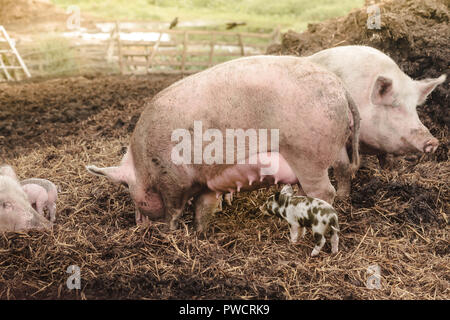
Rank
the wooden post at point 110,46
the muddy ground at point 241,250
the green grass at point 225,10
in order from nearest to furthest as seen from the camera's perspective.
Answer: the muddy ground at point 241,250 < the green grass at point 225,10 < the wooden post at point 110,46

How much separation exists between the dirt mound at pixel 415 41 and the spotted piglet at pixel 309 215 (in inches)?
93.8

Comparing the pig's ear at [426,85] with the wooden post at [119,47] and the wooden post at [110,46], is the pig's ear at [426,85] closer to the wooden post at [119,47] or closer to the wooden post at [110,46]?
the wooden post at [119,47]

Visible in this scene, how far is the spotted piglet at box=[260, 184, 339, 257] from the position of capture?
129 inches

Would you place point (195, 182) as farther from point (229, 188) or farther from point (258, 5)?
point (258, 5)

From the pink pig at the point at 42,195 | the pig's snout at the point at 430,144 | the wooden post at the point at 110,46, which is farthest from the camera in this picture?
the wooden post at the point at 110,46

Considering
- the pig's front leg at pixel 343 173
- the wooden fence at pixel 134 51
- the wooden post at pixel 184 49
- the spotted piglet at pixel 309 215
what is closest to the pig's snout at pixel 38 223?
the spotted piglet at pixel 309 215

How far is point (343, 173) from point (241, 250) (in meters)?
1.19

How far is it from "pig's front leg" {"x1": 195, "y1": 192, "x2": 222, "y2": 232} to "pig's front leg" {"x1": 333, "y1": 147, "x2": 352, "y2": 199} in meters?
1.07

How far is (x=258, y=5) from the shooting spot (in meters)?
13.7

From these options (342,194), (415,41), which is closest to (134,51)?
(415,41)

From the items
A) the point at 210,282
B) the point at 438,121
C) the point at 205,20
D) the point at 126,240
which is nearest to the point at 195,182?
the point at 126,240

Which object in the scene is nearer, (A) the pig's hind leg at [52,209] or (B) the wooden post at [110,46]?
(A) the pig's hind leg at [52,209]

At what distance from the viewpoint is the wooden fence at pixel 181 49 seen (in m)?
15.5

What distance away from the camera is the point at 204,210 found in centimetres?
394
